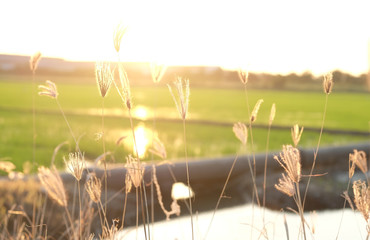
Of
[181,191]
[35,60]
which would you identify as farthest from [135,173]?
[181,191]

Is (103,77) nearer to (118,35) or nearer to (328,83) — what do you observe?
(118,35)

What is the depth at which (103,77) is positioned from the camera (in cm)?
139

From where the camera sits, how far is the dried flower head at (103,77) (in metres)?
1.36

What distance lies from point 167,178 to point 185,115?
3.06 metres

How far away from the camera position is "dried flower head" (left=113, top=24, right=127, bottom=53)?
1.39 m

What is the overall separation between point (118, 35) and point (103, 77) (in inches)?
4.8

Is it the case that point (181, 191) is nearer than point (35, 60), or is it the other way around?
point (35, 60)

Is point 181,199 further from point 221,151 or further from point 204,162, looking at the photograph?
point 221,151

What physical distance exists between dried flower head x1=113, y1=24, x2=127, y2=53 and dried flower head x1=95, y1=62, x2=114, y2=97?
0.08 m

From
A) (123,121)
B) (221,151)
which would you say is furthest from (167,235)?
(123,121)

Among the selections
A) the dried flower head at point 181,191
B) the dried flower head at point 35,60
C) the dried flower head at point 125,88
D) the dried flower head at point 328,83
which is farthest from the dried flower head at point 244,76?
the dried flower head at point 181,191

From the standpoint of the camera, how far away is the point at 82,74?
43.4 m

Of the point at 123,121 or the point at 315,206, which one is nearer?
the point at 315,206

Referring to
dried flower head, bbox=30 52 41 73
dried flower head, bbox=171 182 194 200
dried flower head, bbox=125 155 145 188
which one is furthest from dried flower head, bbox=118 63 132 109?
dried flower head, bbox=171 182 194 200
